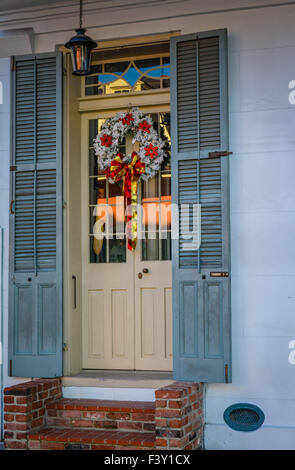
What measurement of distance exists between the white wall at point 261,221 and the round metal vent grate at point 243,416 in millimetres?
47

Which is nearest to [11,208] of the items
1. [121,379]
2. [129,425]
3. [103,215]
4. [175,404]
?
[103,215]

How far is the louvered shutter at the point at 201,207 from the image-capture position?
5227 millimetres

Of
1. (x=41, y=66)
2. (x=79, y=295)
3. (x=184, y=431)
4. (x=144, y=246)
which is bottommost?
(x=184, y=431)

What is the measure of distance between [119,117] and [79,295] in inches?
67.8

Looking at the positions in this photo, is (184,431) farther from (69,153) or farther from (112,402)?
(69,153)

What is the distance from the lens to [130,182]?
6.02 m

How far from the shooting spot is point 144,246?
6.07m

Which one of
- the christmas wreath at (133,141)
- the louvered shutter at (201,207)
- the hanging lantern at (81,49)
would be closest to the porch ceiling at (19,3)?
the hanging lantern at (81,49)

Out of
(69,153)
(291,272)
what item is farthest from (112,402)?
(69,153)

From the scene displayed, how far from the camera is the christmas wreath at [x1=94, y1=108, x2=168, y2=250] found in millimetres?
5953

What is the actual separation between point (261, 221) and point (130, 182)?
137 centimetres

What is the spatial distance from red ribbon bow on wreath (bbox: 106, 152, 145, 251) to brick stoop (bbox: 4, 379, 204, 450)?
1.50 metres
